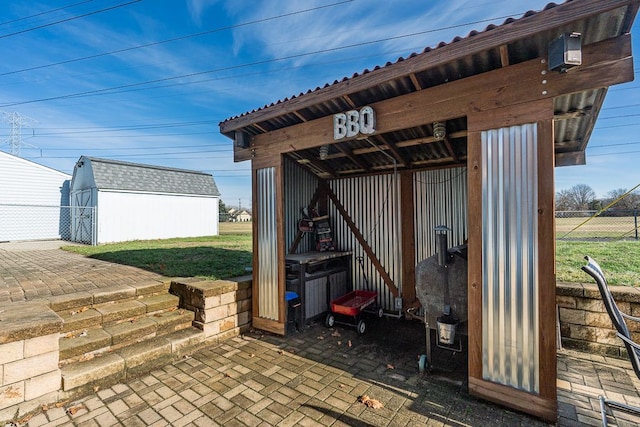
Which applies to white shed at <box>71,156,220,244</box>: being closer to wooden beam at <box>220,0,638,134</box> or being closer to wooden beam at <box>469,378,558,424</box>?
wooden beam at <box>220,0,638,134</box>

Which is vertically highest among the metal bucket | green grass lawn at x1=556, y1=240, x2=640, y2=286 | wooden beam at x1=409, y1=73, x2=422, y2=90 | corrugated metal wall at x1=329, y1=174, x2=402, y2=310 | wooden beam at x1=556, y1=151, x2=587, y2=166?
wooden beam at x1=409, y1=73, x2=422, y2=90

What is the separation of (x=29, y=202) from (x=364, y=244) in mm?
18871

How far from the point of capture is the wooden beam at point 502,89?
7.36 ft

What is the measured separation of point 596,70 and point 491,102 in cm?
75

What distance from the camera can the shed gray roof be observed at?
1397 centimetres

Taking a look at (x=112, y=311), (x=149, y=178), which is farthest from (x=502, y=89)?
(x=149, y=178)

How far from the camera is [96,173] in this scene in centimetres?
1365

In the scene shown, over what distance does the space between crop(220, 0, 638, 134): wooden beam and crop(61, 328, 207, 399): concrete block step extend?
3.56 m

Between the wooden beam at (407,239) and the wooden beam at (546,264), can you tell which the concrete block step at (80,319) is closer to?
the wooden beam at (407,239)

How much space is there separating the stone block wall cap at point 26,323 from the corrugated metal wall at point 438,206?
5.30m

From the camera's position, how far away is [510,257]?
269 cm

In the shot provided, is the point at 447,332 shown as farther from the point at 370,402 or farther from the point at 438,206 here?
the point at 438,206

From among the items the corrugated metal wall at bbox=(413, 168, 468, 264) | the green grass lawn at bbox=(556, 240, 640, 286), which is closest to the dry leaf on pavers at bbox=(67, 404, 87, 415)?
the corrugated metal wall at bbox=(413, 168, 468, 264)

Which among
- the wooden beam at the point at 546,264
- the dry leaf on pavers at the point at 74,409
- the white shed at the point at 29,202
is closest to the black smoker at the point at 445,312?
the wooden beam at the point at 546,264
